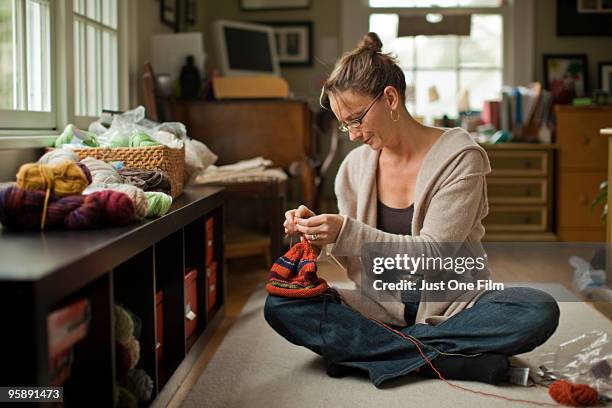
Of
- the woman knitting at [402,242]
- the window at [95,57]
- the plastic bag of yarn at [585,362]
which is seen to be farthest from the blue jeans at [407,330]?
the window at [95,57]

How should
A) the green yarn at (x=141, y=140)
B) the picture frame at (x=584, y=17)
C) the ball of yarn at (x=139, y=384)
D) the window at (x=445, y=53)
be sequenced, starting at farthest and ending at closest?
the window at (x=445, y=53) → the picture frame at (x=584, y=17) → the green yarn at (x=141, y=140) → the ball of yarn at (x=139, y=384)

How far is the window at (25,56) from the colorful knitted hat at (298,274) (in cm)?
98

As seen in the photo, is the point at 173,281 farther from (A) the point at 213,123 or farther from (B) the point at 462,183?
(A) the point at 213,123

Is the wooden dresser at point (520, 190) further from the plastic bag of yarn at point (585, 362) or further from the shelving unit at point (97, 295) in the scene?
the shelving unit at point (97, 295)

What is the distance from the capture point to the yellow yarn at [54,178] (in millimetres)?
1408

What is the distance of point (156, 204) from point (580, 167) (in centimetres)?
344

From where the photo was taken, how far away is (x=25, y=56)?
7.75 ft

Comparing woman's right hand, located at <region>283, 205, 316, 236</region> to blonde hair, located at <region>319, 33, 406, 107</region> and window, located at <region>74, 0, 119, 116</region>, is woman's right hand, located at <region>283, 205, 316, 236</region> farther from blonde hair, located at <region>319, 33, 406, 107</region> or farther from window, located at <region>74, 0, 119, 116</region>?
window, located at <region>74, 0, 119, 116</region>

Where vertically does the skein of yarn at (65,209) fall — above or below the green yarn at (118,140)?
below

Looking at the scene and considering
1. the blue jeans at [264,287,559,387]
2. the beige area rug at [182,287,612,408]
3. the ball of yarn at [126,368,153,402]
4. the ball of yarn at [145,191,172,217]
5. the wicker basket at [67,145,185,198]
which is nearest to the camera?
the ball of yarn at [126,368,153,402]

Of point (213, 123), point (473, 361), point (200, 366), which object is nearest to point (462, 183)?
point (473, 361)

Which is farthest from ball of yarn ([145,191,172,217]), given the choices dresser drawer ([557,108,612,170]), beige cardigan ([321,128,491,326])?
dresser drawer ([557,108,612,170])

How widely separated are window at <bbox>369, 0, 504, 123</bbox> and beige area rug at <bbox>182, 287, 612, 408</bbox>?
2750 mm

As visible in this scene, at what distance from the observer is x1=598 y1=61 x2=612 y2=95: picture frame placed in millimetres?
4805
